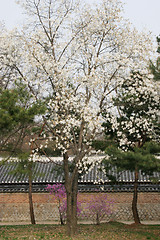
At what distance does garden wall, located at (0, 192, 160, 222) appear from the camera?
17156 millimetres

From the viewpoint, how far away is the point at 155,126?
1106cm

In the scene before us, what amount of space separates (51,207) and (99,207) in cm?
366

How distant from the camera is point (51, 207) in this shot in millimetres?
17547

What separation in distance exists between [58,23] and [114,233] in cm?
883

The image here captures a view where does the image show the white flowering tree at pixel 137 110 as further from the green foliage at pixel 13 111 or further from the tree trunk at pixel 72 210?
the green foliage at pixel 13 111

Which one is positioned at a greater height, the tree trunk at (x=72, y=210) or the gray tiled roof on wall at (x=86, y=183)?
the gray tiled roof on wall at (x=86, y=183)

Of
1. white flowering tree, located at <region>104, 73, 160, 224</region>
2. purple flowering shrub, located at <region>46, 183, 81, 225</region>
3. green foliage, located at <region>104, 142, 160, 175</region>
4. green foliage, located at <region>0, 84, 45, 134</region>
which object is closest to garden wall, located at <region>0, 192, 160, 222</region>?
purple flowering shrub, located at <region>46, 183, 81, 225</region>

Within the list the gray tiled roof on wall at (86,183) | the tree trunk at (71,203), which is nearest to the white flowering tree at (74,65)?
the tree trunk at (71,203)

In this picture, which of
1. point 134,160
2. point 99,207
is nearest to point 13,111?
point 134,160

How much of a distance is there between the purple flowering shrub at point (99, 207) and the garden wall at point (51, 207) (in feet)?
1.62

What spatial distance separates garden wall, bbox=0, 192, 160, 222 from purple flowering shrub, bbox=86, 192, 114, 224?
494mm

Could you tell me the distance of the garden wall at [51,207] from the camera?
1716cm

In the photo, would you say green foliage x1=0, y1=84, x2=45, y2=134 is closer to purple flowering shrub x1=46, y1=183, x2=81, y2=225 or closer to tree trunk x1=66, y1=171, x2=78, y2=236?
tree trunk x1=66, y1=171, x2=78, y2=236

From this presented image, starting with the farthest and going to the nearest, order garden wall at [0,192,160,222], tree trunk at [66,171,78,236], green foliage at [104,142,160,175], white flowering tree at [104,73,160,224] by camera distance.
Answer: garden wall at [0,192,160,222] → tree trunk at [66,171,78,236] → white flowering tree at [104,73,160,224] → green foliage at [104,142,160,175]
